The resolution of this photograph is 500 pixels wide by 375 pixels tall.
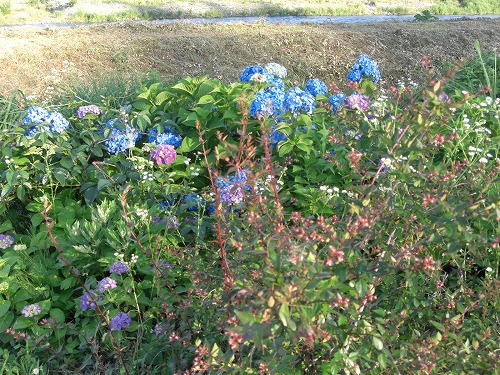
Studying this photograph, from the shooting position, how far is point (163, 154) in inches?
116

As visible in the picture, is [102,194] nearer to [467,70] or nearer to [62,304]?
[62,304]

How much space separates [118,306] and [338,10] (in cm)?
1533

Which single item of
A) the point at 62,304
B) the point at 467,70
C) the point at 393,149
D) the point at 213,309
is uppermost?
the point at 393,149

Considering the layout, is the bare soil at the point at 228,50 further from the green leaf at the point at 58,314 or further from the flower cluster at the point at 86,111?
the green leaf at the point at 58,314

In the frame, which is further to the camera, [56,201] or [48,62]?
[48,62]

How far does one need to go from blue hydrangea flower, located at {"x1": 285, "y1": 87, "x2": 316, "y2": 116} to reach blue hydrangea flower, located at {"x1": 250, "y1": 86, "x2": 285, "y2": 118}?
2.8 inches

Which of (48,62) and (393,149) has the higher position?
(393,149)

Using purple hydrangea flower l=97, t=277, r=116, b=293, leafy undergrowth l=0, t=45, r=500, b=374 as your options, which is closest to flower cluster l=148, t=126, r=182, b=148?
leafy undergrowth l=0, t=45, r=500, b=374

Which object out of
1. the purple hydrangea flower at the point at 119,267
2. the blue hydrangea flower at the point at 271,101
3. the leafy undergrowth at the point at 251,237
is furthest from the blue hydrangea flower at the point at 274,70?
the purple hydrangea flower at the point at 119,267

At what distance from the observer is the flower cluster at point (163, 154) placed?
116 inches

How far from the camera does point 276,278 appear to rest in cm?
144

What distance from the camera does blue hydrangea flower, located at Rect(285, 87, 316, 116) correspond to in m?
3.23

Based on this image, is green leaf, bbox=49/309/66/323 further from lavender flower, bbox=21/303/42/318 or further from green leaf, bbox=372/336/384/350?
green leaf, bbox=372/336/384/350

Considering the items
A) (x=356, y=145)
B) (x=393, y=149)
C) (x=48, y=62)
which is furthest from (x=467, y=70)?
(x=48, y=62)
